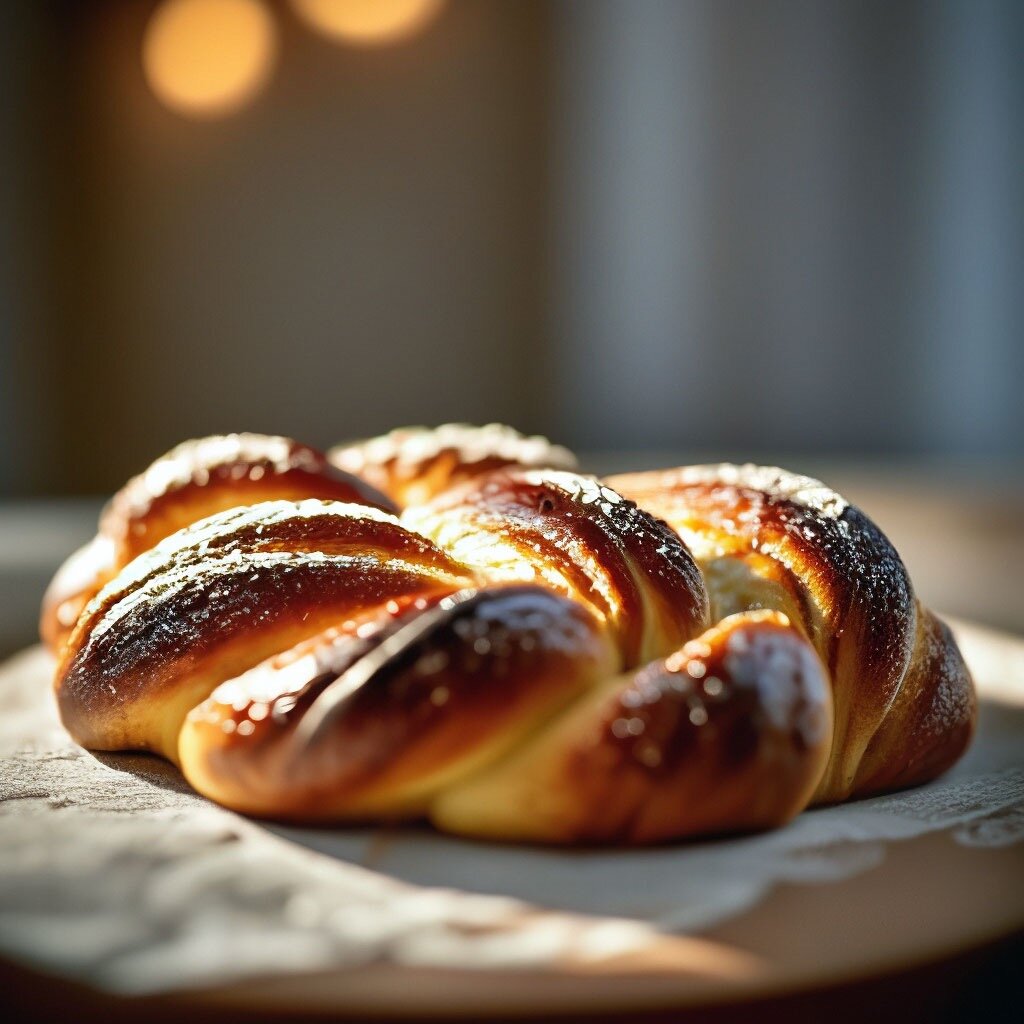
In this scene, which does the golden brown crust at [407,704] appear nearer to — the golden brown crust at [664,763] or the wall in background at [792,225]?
the golden brown crust at [664,763]

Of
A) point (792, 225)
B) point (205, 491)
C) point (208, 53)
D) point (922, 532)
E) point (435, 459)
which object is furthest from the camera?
point (208, 53)

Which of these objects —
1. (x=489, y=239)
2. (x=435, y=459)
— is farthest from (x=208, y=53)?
(x=435, y=459)

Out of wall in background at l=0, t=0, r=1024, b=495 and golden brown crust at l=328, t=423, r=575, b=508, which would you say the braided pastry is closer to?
golden brown crust at l=328, t=423, r=575, b=508

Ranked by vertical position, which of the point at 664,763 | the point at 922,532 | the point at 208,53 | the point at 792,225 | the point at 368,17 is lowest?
the point at 922,532

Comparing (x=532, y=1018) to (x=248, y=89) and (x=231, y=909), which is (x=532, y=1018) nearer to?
(x=231, y=909)

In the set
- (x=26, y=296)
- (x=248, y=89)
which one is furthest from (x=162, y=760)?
(x=248, y=89)

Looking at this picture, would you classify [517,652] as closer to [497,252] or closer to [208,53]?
[497,252]
